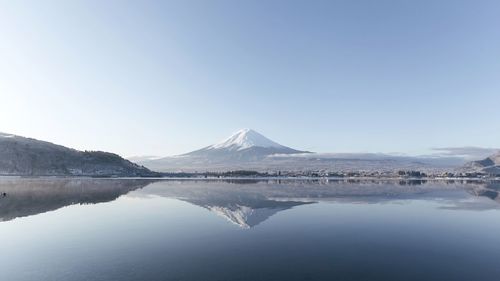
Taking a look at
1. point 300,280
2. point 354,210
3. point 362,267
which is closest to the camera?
point 300,280

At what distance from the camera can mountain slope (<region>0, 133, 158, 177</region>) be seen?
6113 inches

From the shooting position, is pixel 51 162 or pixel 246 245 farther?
pixel 51 162

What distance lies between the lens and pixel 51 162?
554 feet

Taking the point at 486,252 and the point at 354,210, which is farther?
the point at 354,210

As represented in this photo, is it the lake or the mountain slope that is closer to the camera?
the lake

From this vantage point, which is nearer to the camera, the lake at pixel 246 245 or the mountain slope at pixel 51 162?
the lake at pixel 246 245

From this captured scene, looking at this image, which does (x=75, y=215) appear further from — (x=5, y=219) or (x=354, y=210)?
(x=354, y=210)

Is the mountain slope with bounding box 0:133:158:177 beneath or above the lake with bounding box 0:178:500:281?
above

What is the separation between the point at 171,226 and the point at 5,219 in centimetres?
1665

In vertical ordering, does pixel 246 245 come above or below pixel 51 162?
below

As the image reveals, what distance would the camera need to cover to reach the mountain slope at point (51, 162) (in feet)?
509

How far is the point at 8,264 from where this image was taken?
18.2 m

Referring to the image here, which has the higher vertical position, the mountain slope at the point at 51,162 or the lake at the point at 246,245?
the mountain slope at the point at 51,162

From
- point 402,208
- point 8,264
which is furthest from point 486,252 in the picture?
point 8,264
